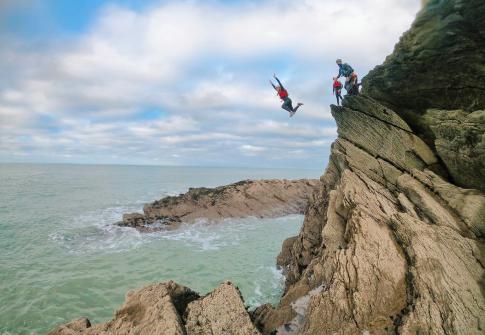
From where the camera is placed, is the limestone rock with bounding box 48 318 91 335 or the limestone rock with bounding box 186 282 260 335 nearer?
the limestone rock with bounding box 186 282 260 335

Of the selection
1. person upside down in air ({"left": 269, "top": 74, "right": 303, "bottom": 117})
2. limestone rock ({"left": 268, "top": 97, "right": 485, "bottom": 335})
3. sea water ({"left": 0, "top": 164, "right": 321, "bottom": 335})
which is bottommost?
sea water ({"left": 0, "top": 164, "right": 321, "bottom": 335})

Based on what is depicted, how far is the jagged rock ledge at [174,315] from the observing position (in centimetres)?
902

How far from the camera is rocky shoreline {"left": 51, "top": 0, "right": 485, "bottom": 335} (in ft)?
28.9

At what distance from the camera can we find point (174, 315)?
30.0 ft

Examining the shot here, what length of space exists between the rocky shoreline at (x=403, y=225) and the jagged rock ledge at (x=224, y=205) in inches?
831

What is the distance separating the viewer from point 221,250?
27375mm

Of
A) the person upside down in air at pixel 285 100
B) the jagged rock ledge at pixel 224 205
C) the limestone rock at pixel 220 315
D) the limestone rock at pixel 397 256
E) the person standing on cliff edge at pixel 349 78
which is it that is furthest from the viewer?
the jagged rock ledge at pixel 224 205

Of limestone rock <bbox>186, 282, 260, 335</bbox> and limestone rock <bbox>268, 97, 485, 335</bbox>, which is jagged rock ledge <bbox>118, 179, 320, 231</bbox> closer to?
limestone rock <bbox>268, 97, 485, 335</bbox>

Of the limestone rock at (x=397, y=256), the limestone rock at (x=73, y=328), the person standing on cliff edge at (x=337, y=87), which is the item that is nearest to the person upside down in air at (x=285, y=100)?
the person standing on cliff edge at (x=337, y=87)

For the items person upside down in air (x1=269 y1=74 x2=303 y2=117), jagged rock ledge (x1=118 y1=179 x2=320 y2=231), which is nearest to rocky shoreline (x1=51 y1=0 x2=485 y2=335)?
person upside down in air (x1=269 y1=74 x2=303 y2=117)

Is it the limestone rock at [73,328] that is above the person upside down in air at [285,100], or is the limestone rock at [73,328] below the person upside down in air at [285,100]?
below

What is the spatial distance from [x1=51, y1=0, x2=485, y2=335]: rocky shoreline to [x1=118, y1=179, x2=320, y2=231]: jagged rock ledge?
21.1 m

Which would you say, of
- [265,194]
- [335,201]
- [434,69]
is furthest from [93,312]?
[265,194]

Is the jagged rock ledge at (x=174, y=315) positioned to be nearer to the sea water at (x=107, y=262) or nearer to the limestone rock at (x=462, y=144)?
the sea water at (x=107, y=262)
